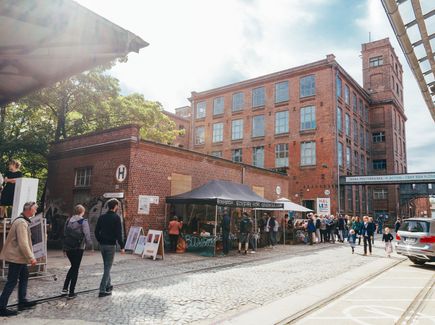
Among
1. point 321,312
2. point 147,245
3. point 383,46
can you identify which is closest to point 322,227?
point 147,245

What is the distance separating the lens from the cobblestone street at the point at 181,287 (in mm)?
5727

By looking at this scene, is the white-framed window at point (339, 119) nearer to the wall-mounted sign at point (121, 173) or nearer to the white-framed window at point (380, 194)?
the white-framed window at point (380, 194)

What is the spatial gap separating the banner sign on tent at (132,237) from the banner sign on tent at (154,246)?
0.93m

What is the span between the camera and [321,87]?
32406 mm

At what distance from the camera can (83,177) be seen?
17062 mm

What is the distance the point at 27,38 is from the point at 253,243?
544 inches

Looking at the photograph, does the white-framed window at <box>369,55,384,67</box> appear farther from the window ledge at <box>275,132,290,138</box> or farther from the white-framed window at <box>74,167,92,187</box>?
Result: the white-framed window at <box>74,167,92,187</box>

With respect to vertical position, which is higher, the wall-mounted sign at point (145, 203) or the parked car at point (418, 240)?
the wall-mounted sign at point (145, 203)

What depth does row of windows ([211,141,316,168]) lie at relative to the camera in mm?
32281

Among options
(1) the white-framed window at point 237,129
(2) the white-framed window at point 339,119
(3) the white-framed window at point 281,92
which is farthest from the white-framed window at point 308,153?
(1) the white-framed window at point 237,129

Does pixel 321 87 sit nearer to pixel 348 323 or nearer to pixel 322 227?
pixel 322 227

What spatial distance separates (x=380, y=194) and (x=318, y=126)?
15.6 meters

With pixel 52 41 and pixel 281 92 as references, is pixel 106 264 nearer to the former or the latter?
pixel 52 41

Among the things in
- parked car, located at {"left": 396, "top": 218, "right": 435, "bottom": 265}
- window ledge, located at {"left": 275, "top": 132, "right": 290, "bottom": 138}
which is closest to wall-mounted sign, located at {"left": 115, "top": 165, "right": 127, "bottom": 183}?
parked car, located at {"left": 396, "top": 218, "right": 435, "bottom": 265}
